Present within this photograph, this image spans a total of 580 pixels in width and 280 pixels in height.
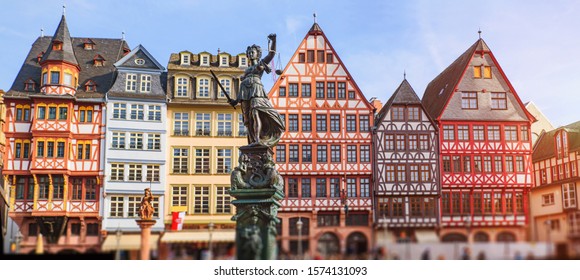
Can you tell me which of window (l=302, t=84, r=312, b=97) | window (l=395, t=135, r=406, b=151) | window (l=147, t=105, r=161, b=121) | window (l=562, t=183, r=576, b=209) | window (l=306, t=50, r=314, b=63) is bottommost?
window (l=562, t=183, r=576, b=209)

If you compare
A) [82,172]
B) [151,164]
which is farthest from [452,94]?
[82,172]

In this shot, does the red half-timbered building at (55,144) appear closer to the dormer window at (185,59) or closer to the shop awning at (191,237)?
the dormer window at (185,59)

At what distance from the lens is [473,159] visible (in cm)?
2106

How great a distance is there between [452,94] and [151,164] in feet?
29.1

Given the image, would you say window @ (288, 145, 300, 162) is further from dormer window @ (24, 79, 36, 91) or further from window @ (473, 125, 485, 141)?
dormer window @ (24, 79, 36, 91)

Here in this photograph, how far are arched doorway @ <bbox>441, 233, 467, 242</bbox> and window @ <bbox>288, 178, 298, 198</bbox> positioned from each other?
1110 centimetres

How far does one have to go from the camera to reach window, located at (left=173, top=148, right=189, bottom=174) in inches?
879

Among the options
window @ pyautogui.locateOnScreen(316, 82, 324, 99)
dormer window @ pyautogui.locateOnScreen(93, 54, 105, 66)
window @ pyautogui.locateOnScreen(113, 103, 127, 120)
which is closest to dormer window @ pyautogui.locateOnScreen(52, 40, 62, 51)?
dormer window @ pyautogui.locateOnScreen(93, 54, 105, 66)

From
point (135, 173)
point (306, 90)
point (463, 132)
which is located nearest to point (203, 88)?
point (306, 90)

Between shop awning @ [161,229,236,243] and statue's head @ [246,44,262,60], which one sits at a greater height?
statue's head @ [246,44,262,60]

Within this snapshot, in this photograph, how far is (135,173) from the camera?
21.9 meters

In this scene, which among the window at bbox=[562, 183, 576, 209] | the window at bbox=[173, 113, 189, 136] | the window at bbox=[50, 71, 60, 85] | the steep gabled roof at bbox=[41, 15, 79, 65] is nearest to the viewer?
the window at bbox=[562, 183, 576, 209]

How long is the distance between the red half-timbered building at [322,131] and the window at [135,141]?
4.04 meters
